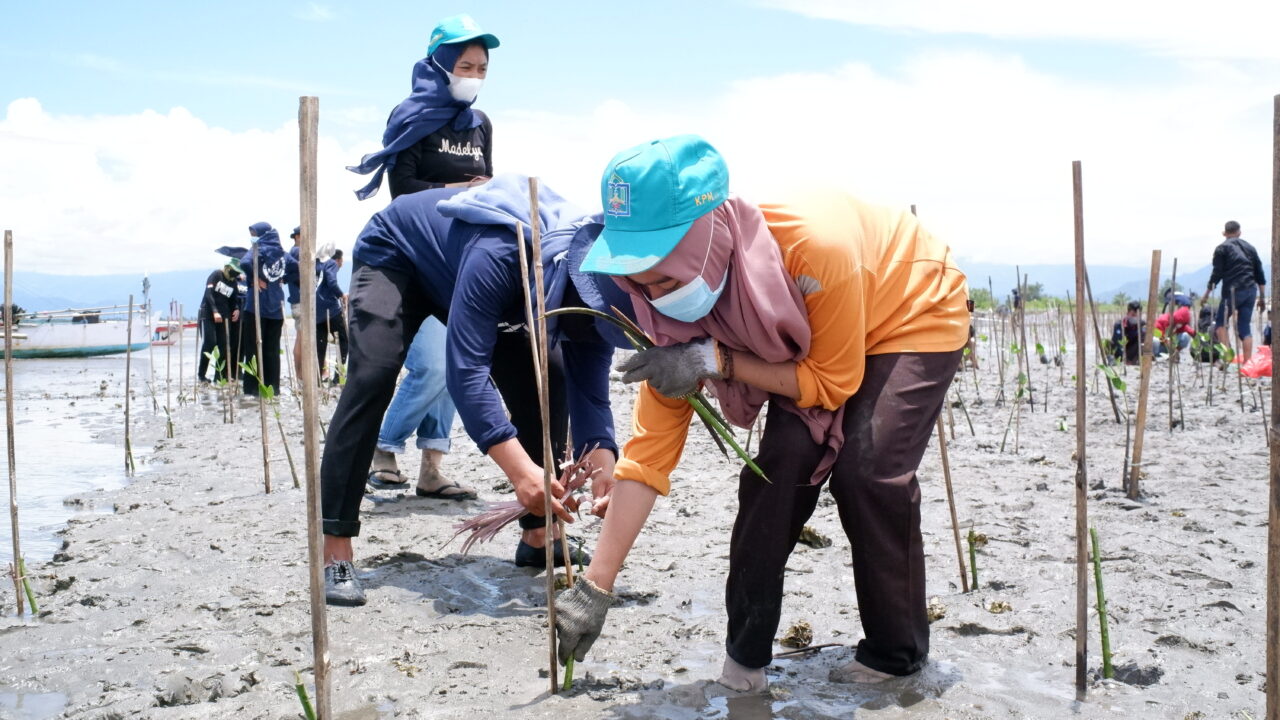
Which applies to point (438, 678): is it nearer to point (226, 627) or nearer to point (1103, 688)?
point (226, 627)

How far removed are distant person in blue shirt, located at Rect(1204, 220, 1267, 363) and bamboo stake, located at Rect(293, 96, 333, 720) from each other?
10.1 metres

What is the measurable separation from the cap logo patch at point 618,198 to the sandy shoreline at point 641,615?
46.3 inches

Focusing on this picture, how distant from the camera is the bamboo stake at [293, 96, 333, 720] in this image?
1.53 metres

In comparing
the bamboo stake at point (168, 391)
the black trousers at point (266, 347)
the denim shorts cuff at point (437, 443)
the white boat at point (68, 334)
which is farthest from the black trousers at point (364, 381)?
the white boat at point (68, 334)

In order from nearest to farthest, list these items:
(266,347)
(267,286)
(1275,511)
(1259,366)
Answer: (1275,511)
(1259,366)
(266,347)
(267,286)

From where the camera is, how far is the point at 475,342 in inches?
111

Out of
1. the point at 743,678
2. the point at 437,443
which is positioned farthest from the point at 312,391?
the point at 437,443

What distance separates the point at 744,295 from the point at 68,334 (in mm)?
20137

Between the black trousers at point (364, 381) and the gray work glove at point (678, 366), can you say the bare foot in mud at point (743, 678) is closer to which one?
the gray work glove at point (678, 366)

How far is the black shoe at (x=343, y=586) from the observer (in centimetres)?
313

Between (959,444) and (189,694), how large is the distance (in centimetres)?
468

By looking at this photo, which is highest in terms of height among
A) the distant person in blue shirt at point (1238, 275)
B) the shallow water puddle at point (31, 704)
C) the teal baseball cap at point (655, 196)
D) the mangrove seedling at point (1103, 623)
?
the distant person in blue shirt at point (1238, 275)

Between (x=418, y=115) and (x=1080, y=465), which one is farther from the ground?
(x=418, y=115)

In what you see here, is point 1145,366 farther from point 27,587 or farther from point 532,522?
point 27,587
